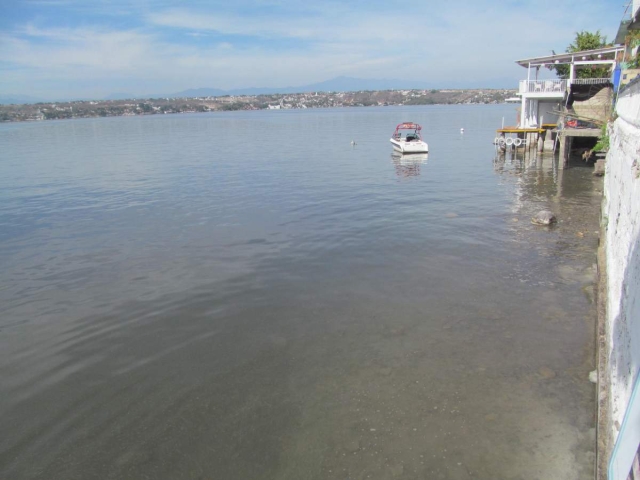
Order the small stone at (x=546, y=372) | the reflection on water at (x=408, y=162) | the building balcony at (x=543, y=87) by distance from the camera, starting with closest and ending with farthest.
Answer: the small stone at (x=546, y=372)
the reflection on water at (x=408, y=162)
the building balcony at (x=543, y=87)

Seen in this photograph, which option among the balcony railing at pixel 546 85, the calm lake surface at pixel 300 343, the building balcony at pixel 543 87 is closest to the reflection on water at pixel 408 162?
the building balcony at pixel 543 87

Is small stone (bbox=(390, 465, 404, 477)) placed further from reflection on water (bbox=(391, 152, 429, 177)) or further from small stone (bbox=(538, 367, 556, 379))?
reflection on water (bbox=(391, 152, 429, 177))

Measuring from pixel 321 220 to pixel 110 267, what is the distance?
9.10 m

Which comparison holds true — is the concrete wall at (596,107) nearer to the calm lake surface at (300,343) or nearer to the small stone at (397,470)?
the calm lake surface at (300,343)

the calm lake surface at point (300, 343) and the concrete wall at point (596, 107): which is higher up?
the concrete wall at point (596, 107)

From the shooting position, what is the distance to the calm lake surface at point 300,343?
7223 millimetres

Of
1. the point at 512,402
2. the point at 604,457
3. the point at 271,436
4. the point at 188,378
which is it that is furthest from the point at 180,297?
the point at 604,457

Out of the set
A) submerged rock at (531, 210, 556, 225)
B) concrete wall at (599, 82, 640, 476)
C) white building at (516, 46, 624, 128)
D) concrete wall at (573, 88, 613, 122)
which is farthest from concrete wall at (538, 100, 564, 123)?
concrete wall at (599, 82, 640, 476)

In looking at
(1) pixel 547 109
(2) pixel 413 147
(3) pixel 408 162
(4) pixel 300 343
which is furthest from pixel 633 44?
(4) pixel 300 343

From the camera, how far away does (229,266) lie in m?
15.0

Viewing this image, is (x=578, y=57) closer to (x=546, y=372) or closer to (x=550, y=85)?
(x=550, y=85)

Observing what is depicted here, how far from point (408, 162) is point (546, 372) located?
31.5 m

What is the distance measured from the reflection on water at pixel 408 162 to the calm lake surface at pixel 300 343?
1113 cm

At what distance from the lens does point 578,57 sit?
40.9m
